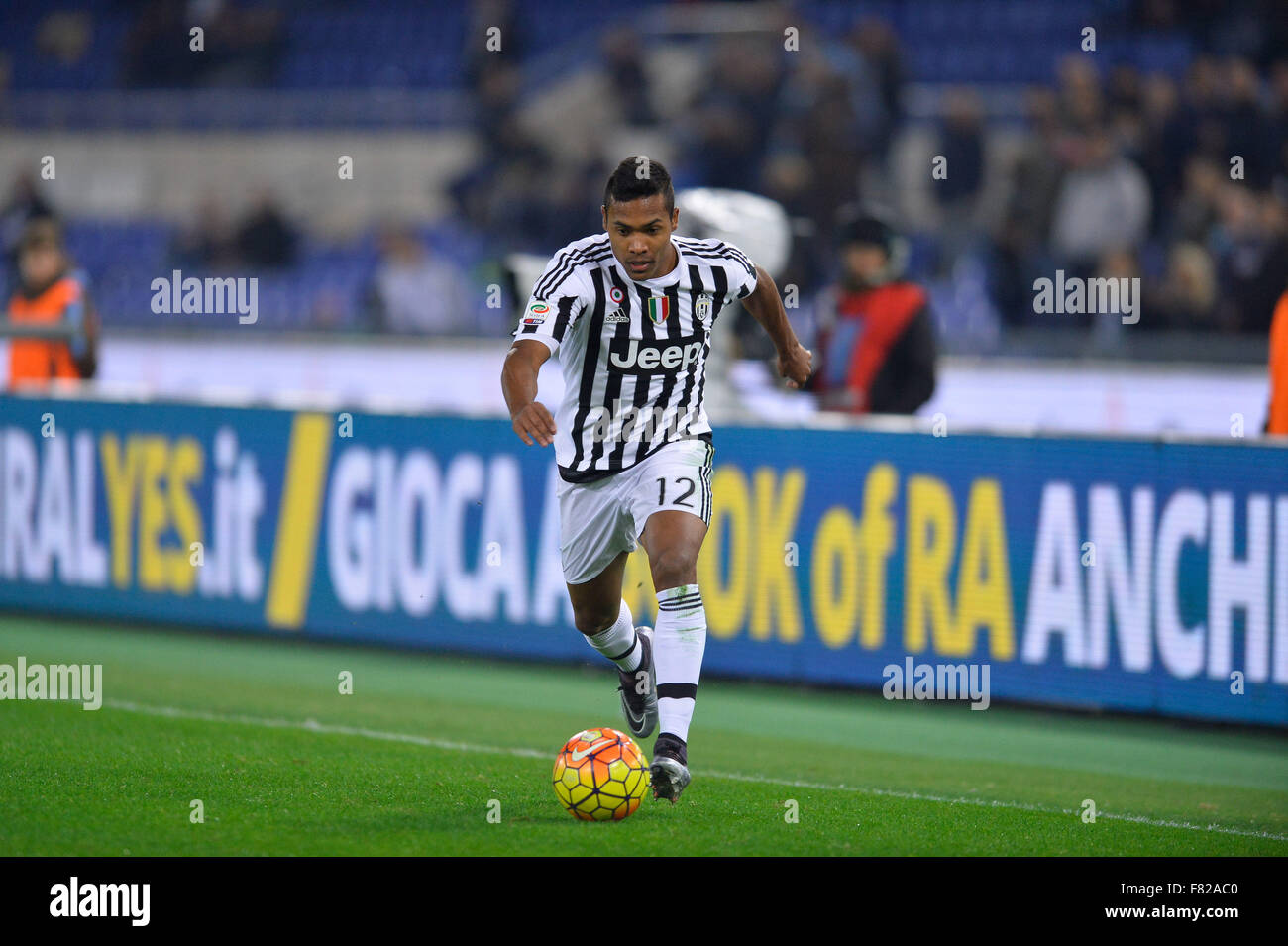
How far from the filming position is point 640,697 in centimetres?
797

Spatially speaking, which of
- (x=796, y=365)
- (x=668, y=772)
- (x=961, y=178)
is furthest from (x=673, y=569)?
(x=961, y=178)

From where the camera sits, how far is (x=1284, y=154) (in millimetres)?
14148

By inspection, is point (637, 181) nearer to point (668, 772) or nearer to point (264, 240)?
point (668, 772)

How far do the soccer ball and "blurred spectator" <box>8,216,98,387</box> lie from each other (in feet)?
27.2

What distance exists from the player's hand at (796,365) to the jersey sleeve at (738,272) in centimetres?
30

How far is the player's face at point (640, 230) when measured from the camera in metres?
6.93

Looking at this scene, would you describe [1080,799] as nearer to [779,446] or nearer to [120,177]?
[779,446]

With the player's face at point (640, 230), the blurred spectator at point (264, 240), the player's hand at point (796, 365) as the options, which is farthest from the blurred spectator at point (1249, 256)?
the blurred spectator at point (264, 240)

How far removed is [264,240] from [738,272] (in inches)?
566

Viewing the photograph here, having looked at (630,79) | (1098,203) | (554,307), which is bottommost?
(554,307)

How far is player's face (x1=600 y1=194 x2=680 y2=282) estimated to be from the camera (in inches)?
273

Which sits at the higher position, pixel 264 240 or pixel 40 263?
pixel 264 240

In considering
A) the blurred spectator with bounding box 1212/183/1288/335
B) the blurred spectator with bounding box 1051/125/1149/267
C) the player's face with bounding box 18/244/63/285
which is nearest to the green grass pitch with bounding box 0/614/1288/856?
the player's face with bounding box 18/244/63/285

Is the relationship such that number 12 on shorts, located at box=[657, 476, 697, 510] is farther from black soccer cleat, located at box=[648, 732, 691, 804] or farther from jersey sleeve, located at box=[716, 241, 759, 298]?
black soccer cleat, located at box=[648, 732, 691, 804]
